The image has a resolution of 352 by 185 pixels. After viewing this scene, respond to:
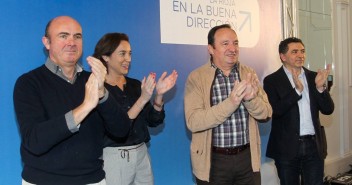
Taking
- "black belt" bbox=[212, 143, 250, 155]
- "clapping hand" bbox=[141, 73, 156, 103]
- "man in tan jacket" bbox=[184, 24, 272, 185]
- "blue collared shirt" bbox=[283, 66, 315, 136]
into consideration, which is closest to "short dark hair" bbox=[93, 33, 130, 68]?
"clapping hand" bbox=[141, 73, 156, 103]

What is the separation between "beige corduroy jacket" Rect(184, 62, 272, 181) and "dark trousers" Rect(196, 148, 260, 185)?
46 mm

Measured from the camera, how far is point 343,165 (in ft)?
17.5

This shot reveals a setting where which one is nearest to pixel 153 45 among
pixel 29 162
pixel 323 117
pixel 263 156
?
pixel 29 162

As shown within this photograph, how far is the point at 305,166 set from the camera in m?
2.99

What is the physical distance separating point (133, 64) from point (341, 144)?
393 centimetres

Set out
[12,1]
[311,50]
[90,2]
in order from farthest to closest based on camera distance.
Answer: [311,50] < [90,2] < [12,1]

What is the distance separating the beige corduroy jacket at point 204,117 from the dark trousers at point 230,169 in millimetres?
46

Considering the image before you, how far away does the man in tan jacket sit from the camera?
226cm

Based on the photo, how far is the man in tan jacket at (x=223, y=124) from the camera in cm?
226

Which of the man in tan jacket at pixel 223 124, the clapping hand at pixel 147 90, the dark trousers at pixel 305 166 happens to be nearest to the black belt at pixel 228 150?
the man in tan jacket at pixel 223 124

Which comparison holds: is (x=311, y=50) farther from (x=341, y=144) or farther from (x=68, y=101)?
(x=68, y=101)

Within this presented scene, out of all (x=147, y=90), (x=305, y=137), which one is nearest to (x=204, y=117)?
(x=147, y=90)

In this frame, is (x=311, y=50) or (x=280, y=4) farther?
(x=311, y=50)

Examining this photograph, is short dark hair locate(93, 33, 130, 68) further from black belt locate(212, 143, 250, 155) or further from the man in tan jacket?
black belt locate(212, 143, 250, 155)
